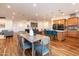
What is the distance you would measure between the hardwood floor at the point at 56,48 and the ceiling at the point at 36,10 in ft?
2.30

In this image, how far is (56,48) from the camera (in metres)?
2.84

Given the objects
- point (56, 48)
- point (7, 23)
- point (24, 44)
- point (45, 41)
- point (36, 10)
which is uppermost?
point (36, 10)

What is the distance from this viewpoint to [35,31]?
2.88m

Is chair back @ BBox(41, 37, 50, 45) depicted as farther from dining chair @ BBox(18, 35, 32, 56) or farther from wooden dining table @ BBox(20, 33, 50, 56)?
dining chair @ BBox(18, 35, 32, 56)

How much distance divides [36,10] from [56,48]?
1.16 meters

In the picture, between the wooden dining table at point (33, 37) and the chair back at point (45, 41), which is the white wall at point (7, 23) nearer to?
the wooden dining table at point (33, 37)

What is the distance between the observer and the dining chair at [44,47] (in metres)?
2.75

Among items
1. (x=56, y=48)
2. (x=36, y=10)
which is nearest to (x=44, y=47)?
(x=56, y=48)

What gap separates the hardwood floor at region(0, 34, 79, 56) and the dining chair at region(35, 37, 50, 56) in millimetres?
113

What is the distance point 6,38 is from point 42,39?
1.04 meters

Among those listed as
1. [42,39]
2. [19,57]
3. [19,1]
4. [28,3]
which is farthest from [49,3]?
[19,57]

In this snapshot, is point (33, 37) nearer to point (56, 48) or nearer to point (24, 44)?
point (24, 44)

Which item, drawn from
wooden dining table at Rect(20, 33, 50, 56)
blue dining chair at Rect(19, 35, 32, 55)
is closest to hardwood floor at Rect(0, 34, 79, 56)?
blue dining chair at Rect(19, 35, 32, 55)

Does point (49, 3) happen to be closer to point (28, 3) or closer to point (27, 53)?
point (28, 3)
